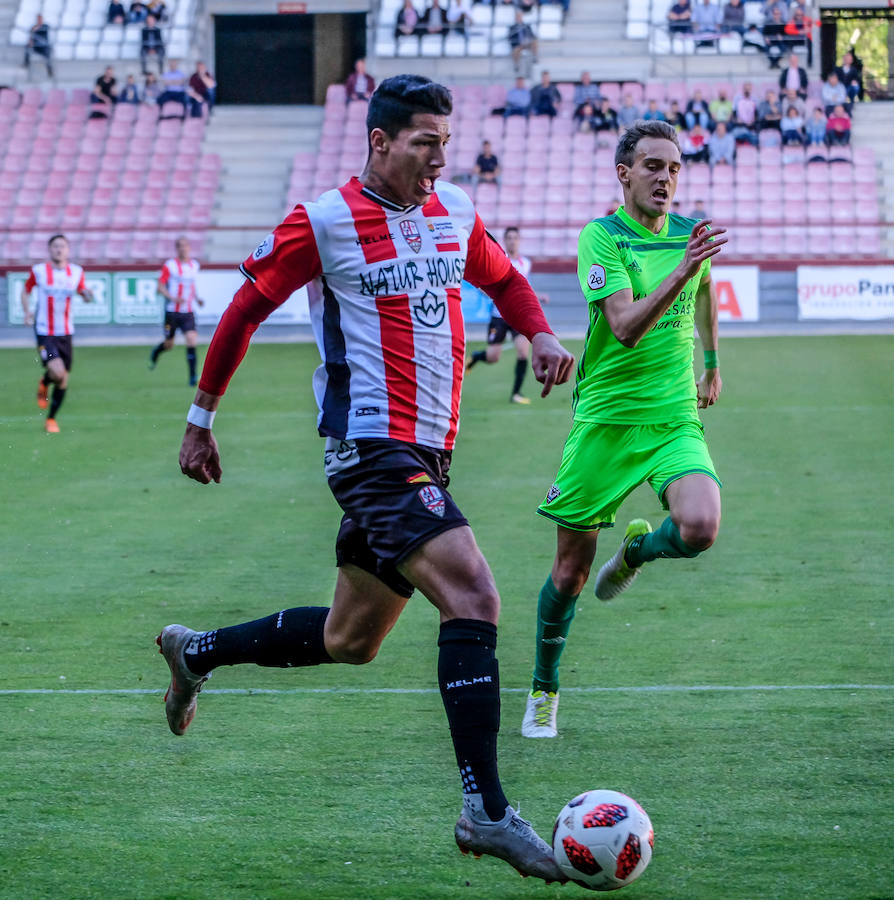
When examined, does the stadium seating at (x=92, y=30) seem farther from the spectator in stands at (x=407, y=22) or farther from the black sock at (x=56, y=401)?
the black sock at (x=56, y=401)

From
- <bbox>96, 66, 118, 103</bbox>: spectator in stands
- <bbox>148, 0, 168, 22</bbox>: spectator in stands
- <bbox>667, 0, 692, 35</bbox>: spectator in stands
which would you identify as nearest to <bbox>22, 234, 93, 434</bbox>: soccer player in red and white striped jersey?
<bbox>96, 66, 118, 103</bbox>: spectator in stands

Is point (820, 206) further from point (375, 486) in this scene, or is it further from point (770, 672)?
point (375, 486)

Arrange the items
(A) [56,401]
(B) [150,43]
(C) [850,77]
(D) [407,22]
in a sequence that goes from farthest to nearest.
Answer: (B) [150,43] → (D) [407,22] → (C) [850,77] → (A) [56,401]

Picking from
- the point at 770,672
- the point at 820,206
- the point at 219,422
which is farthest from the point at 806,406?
the point at 820,206

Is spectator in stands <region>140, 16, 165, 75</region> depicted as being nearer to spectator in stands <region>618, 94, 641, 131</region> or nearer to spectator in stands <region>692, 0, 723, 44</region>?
spectator in stands <region>618, 94, 641, 131</region>

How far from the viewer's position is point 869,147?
103 ft

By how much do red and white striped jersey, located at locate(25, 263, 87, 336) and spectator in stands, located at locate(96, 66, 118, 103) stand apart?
1785 centimetres

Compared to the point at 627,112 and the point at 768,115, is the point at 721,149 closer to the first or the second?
the point at 768,115

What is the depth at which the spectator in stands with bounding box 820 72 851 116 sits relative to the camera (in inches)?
1226

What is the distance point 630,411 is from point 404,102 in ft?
5.54

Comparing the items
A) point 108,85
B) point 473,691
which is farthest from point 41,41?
point 473,691

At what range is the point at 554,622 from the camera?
523 cm

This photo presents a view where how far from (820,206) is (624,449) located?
2559 centimetres

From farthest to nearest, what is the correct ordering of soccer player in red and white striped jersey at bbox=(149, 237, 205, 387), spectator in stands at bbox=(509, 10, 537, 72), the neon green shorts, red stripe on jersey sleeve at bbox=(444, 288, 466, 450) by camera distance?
1. spectator in stands at bbox=(509, 10, 537, 72)
2. soccer player in red and white striped jersey at bbox=(149, 237, 205, 387)
3. the neon green shorts
4. red stripe on jersey sleeve at bbox=(444, 288, 466, 450)
